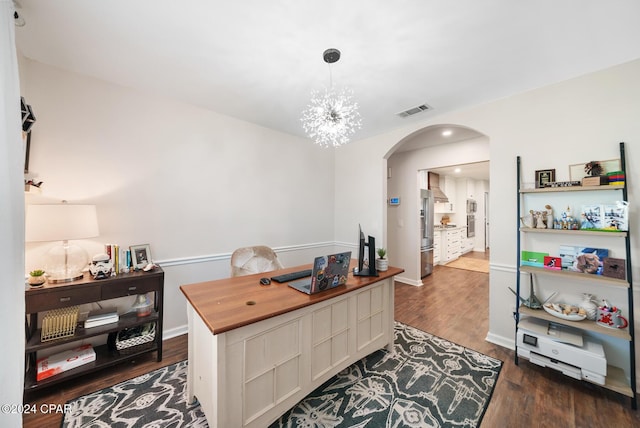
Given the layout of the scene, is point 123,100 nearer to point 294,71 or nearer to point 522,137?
point 294,71

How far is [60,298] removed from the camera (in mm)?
1725

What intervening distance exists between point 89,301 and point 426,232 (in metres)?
5.06

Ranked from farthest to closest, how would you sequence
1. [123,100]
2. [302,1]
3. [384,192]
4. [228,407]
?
1. [384,192]
2. [123,100]
3. [302,1]
4. [228,407]

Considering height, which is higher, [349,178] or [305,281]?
[349,178]

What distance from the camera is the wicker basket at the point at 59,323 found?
175 cm

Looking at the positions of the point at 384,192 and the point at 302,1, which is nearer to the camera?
the point at 302,1

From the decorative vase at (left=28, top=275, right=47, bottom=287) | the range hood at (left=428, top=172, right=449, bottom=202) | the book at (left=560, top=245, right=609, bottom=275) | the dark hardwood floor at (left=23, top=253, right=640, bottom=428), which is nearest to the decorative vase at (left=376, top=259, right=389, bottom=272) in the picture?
the dark hardwood floor at (left=23, top=253, right=640, bottom=428)

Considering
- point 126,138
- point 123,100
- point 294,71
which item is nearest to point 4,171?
point 126,138

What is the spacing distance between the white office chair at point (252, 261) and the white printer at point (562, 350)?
2.40 metres

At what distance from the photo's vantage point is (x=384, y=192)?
12.2 ft

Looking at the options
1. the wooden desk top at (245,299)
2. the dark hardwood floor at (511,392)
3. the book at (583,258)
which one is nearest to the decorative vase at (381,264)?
the wooden desk top at (245,299)

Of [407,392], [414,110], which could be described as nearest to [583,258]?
[407,392]

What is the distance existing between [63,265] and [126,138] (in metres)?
1.27

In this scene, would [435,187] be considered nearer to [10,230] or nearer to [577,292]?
[577,292]
